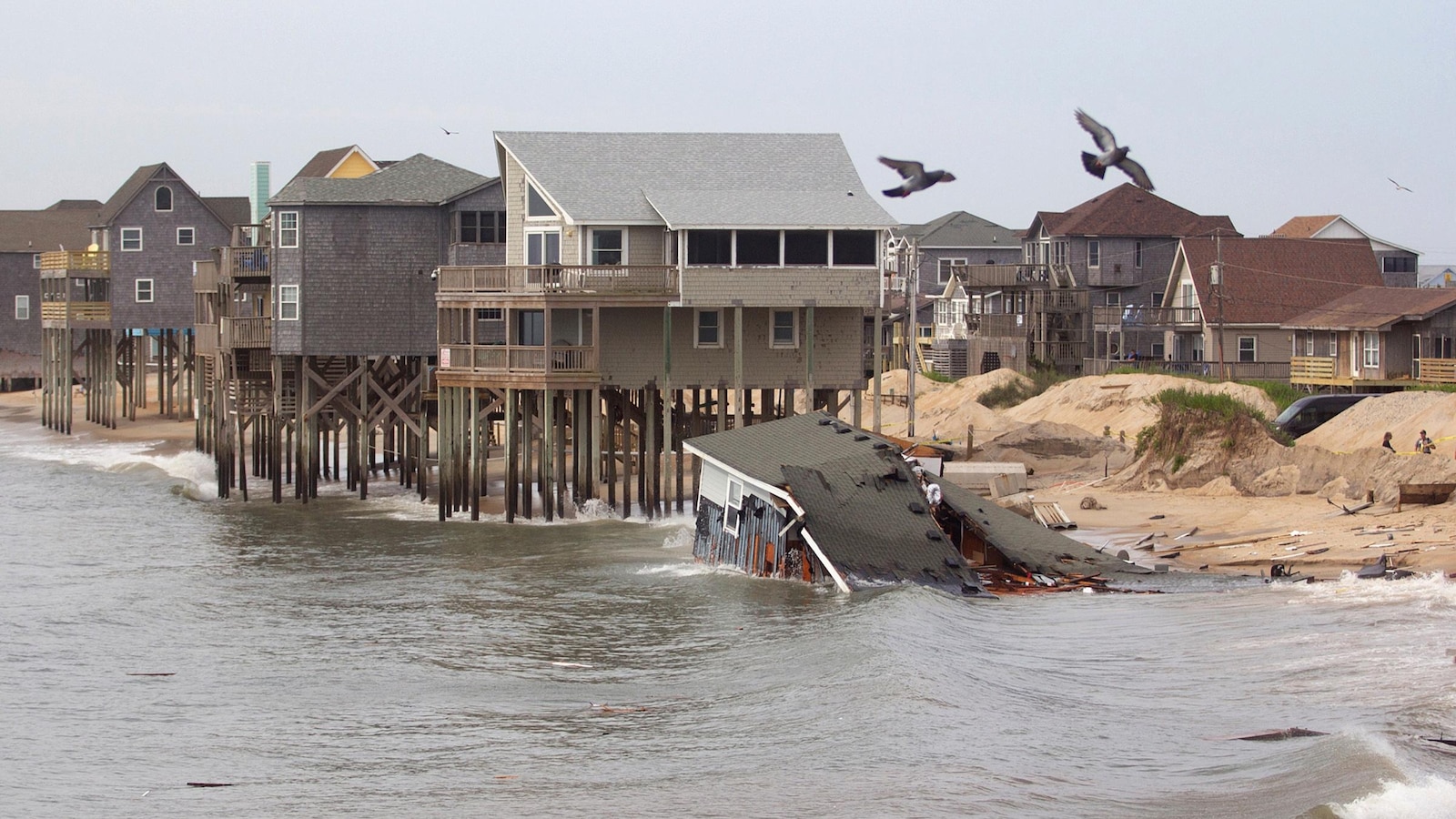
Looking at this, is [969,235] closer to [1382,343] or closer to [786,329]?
[1382,343]

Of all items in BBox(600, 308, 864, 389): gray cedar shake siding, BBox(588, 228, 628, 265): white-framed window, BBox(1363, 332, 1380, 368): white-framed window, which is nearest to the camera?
BBox(600, 308, 864, 389): gray cedar shake siding

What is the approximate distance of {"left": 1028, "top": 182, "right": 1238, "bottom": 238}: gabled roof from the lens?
291ft

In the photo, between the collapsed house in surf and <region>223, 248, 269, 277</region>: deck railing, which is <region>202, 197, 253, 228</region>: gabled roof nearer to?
<region>223, 248, 269, 277</region>: deck railing

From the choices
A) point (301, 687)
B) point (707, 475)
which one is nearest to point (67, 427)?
point (707, 475)

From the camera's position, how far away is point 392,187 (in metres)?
46.5

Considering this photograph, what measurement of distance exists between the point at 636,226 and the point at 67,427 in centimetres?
4108

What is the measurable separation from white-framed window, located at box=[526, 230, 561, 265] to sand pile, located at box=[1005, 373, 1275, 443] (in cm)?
2105

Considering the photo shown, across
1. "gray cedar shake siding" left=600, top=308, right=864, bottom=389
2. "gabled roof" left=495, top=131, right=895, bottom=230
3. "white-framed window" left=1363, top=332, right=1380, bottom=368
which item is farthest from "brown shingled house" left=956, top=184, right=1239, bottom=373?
"gray cedar shake siding" left=600, top=308, right=864, bottom=389

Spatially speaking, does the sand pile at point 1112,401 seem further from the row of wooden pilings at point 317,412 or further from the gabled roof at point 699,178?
Result: the row of wooden pilings at point 317,412

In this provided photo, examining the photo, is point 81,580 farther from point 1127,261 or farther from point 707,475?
point 1127,261

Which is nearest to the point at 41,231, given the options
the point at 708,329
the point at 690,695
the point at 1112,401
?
the point at 1112,401

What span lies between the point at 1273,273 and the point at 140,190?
50.3 m

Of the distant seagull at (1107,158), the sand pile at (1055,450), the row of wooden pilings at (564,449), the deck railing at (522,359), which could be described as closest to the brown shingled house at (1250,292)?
the sand pile at (1055,450)

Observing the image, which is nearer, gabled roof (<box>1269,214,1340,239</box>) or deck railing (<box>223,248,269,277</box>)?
deck railing (<box>223,248,269,277</box>)
